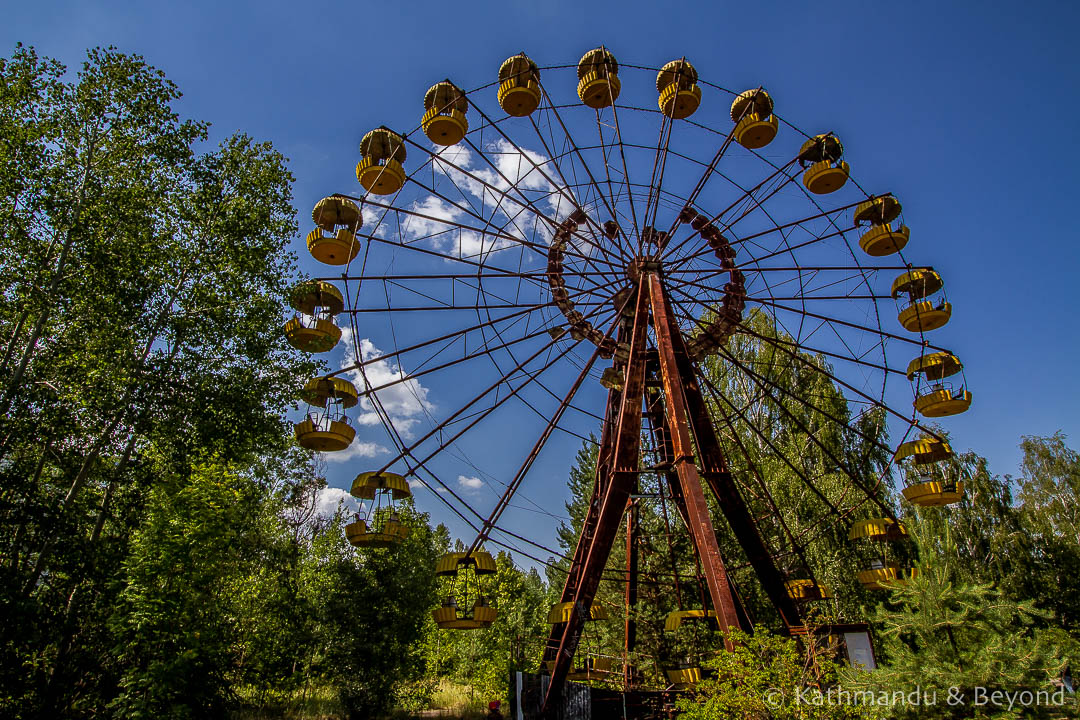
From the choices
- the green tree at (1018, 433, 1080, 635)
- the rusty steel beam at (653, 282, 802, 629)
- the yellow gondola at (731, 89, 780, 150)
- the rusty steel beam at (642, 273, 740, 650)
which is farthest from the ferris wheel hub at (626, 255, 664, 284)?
the green tree at (1018, 433, 1080, 635)

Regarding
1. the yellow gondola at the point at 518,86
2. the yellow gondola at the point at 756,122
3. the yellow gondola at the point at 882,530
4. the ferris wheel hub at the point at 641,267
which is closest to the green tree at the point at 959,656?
the yellow gondola at the point at 882,530

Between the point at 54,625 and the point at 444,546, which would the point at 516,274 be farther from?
the point at 444,546

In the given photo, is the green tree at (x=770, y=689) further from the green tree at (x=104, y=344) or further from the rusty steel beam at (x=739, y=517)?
the green tree at (x=104, y=344)

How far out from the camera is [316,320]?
42.6 feet

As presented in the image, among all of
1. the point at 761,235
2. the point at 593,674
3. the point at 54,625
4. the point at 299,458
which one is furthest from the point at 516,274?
the point at 54,625

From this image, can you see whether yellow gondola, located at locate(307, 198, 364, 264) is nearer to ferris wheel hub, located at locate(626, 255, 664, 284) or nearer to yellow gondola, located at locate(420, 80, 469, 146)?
yellow gondola, located at locate(420, 80, 469, 146)

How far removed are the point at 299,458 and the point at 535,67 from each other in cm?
1242

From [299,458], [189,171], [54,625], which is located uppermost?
[189,171]

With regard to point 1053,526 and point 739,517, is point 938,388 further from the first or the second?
point 1053,526

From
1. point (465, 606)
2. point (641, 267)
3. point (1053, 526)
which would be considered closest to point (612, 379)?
point (641, 267)

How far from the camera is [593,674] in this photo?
15.6 metres

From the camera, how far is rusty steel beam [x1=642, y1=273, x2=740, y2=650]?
818 cm

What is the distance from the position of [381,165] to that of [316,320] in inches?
154

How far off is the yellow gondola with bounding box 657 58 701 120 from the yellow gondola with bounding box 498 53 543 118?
11.2ft
